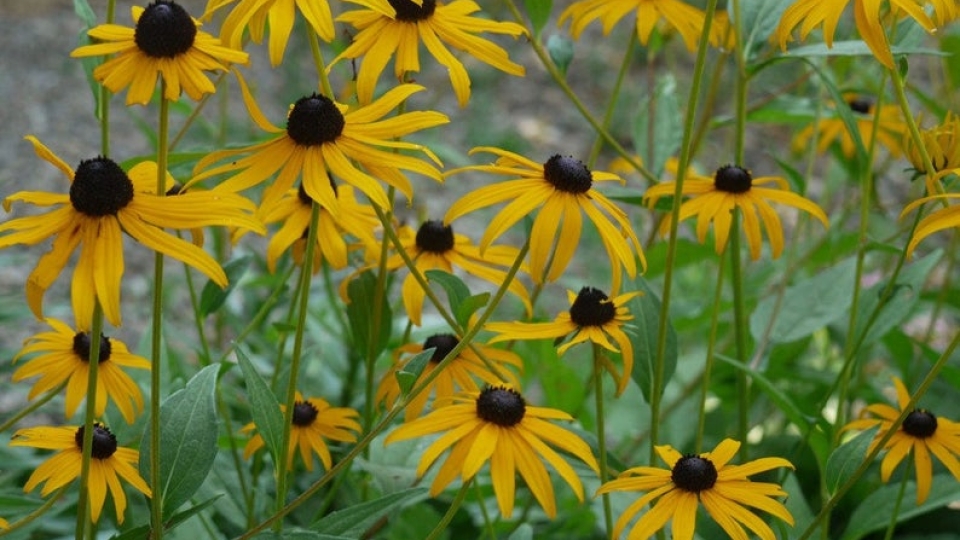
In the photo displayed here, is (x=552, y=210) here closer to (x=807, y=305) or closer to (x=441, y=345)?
(x=441, y=345)

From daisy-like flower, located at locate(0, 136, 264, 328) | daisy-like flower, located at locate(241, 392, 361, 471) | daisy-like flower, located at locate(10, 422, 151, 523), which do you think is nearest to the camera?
→ daisy-like flower, located at locate(0, 136, 264, 328)

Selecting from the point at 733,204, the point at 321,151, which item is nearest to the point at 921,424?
the point at 733,204

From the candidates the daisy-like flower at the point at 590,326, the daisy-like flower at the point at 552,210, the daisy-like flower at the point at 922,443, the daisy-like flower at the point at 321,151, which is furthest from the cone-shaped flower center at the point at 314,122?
the daisy-like flower at the point at 922,443

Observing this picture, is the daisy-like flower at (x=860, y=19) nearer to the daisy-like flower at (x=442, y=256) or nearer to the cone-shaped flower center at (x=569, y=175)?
the cone-shaped flower center at (x=569, y=175)

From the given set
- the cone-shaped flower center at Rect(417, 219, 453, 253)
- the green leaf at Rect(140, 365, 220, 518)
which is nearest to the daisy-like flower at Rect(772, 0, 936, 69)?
the cone-shaped flower center at Rect(417, 219, 453, 253)

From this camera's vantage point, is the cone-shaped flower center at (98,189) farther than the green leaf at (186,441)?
No

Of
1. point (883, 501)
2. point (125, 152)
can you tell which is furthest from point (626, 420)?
point (125, 152)

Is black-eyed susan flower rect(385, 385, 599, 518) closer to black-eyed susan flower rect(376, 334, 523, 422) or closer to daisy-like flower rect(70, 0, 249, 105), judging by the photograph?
black-eyed susan flower rect(376, 334, 523, 422)
